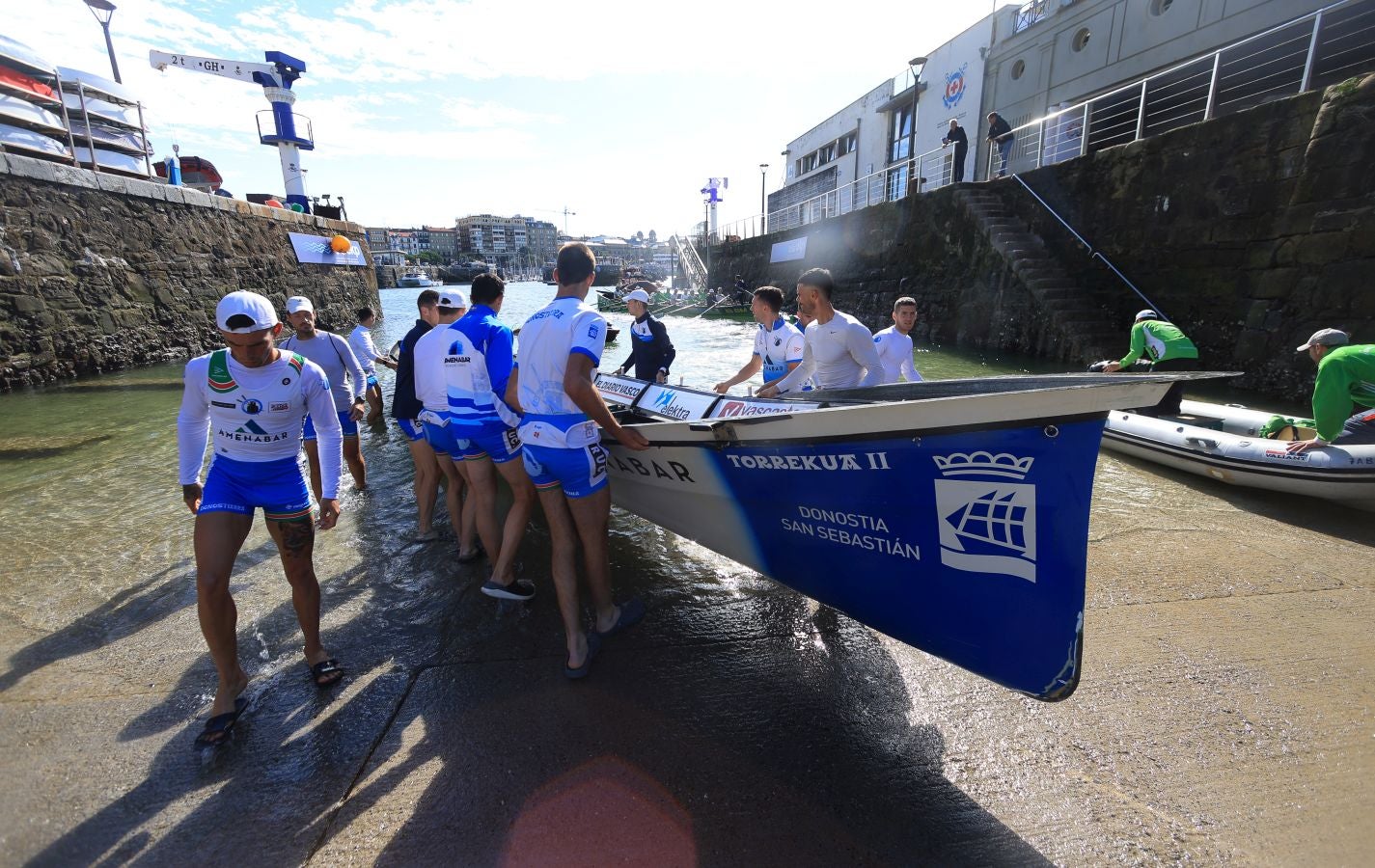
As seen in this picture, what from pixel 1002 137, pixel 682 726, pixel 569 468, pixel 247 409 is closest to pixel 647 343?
pixel 569 468

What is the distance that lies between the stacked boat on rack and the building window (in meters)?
25.7

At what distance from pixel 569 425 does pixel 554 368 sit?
0.29m

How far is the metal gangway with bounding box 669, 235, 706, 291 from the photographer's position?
38550mm

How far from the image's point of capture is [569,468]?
3092 mm

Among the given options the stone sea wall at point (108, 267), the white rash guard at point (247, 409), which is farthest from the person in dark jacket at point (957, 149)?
the stone sea wall at point (108, 267)

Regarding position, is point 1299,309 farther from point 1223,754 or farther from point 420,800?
point 420,800

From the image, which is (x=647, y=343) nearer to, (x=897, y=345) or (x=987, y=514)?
(x=897, y=345)

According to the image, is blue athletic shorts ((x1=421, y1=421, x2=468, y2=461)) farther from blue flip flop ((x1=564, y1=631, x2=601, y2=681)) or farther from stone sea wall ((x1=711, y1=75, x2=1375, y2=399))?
stone sea wall ((x1=711, y1=75, x2=1375, y2=399))

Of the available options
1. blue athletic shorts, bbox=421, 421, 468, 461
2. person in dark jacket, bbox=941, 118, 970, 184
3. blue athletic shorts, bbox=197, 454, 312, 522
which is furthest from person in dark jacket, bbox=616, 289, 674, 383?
person in dark jacket, bbox=941, 118, 970, 184

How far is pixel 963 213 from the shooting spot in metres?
15.8

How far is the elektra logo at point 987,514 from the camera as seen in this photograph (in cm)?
229

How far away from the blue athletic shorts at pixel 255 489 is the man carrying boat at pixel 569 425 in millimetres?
1087

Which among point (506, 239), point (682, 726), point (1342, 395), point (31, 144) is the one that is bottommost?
point (682, 726)

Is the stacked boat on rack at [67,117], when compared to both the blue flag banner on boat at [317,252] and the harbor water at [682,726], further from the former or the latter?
the harbor water at [682,726]
